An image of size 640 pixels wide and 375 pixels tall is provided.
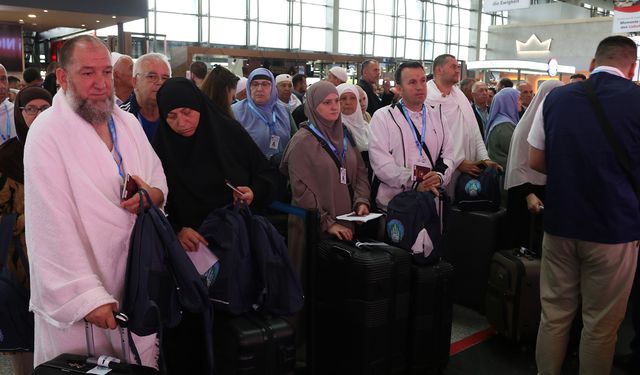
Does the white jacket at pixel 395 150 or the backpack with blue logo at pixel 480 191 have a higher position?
the white jacket at pixel 395 150

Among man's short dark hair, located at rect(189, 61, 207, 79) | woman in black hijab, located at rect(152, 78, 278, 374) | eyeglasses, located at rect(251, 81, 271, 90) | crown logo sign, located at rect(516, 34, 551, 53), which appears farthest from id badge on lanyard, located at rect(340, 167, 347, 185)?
crown logo sign, located at rect(516, 34, 551, 53)

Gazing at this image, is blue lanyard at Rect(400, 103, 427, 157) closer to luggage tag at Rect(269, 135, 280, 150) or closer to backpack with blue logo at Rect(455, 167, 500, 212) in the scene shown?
backpack with blue logo at Rect(455, 167, 500, 212)

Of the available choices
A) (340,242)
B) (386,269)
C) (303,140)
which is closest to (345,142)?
(303,140)

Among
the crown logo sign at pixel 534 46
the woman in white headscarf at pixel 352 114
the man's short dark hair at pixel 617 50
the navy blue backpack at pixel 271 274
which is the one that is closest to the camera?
the navy blue backpack at pixel 271 274

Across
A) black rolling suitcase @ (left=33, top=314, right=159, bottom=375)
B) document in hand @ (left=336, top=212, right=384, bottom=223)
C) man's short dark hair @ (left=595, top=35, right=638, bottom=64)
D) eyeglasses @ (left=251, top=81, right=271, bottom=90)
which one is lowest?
black rolling suitcase @ (left=33, top=314, right=159, bottom=375)

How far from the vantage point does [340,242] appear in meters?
2.89

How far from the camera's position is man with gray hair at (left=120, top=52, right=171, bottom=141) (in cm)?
288

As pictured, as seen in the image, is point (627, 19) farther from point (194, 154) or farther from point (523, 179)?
point (194, 154)

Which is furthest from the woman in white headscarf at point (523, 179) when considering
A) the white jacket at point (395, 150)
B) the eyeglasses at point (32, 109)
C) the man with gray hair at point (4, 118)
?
the man with gray hair at point (4, 118)

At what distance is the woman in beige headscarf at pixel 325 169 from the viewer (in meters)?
2.99

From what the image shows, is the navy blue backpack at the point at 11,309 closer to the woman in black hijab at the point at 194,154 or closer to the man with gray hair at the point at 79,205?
the man with gray hair at the point at 79,205

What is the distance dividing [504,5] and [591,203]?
36.9 feet

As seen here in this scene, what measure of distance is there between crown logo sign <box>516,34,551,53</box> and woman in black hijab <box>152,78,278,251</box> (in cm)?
2990

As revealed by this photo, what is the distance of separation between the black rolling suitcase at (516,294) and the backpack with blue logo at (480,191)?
1.43ft
